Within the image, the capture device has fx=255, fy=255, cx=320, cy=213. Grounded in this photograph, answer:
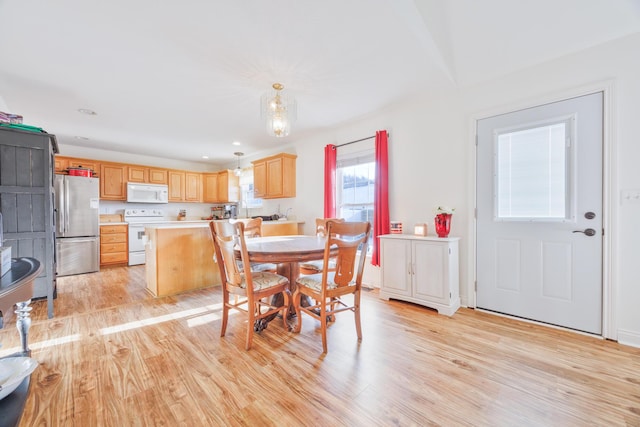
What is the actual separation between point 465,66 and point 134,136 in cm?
525

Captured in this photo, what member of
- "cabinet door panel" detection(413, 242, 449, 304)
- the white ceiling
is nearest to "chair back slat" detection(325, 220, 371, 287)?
"cabinet door panel" detection(413, 242, 449, 304)

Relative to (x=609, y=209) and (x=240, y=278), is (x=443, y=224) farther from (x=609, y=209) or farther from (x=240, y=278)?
(x=240, y=278)

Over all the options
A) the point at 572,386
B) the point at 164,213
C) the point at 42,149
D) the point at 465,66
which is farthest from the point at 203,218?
the point at 572,386

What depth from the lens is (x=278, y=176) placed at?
191 inches

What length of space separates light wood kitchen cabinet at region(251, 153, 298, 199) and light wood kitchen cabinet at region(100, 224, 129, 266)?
298cm

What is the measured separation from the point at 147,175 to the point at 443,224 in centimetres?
628

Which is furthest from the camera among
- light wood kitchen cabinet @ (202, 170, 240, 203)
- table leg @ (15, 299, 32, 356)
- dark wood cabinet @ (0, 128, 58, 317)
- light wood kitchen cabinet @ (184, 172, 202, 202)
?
light wood kitchen cabinet @ (184, 172, 202, 202)

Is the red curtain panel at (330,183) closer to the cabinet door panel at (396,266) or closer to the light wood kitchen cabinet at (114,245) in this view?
the cabinet door panel at (396,266)

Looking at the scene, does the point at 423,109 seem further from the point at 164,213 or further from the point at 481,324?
the point at 164,213

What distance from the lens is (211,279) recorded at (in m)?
3.76

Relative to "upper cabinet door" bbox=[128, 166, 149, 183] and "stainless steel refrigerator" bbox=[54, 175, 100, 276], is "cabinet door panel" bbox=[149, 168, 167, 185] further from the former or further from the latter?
"stainless steel refrigerator" bbox=[54, 175, 100, 276]

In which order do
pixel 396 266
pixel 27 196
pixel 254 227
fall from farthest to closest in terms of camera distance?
1. pixel 254 227
2. pixel 396 266
3. pixel 27 196

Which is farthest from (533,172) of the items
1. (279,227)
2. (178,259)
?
(178,259)

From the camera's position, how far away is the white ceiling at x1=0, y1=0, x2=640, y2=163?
5.96 ft
